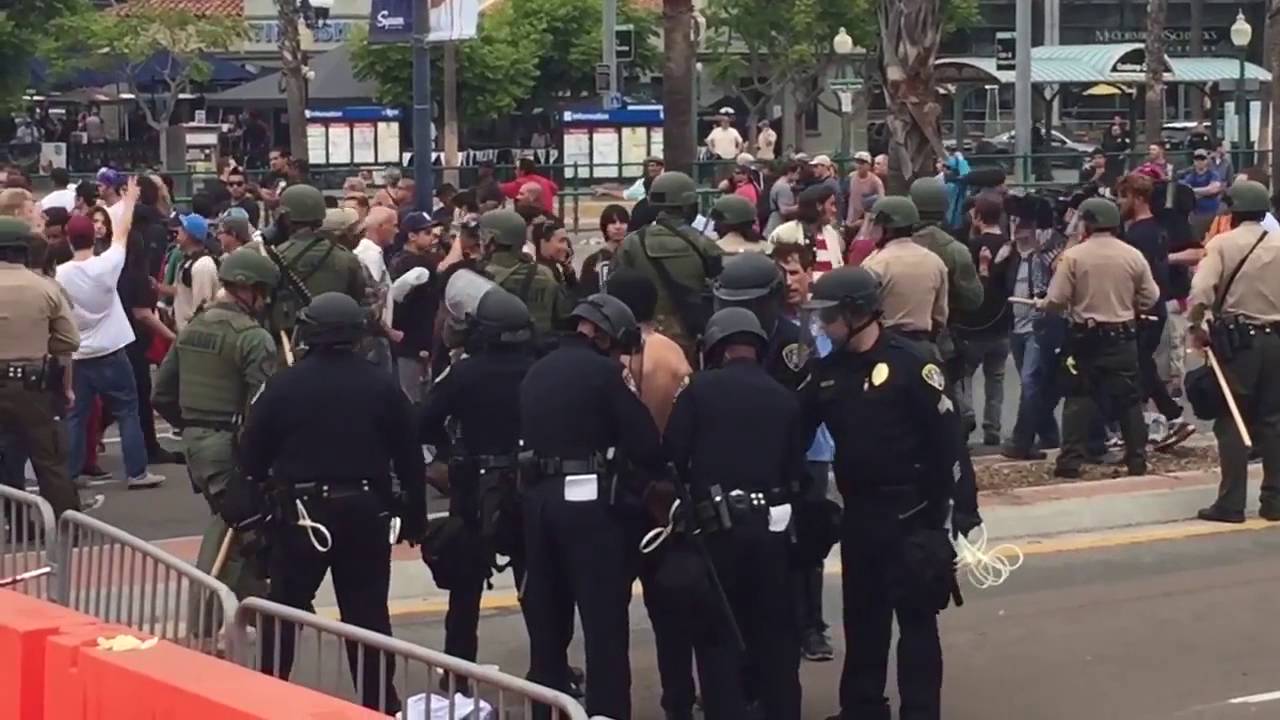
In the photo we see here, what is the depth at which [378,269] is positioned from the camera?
42.2ft

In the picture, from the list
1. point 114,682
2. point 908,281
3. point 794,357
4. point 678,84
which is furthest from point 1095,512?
point 678,84

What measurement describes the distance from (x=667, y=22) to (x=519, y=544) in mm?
14296

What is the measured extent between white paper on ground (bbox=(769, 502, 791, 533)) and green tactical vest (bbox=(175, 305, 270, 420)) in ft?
8.04

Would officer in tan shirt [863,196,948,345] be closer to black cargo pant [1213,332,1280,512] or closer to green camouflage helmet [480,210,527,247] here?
green camouflage helmet [480,210,527,247]

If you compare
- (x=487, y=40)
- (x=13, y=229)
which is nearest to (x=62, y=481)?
(x=13, y=229)

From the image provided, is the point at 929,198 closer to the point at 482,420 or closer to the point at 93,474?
the point at 482,420

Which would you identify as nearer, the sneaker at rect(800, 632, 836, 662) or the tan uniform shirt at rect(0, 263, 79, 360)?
the sneaker at rect(800, 632, 836, 662)

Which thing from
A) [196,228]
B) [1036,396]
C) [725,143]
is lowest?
[1036,396]

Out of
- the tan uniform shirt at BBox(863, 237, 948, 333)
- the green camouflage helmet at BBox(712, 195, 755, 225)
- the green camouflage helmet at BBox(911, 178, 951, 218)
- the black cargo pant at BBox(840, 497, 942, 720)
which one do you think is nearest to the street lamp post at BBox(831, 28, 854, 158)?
the green camouflage helmet at BBox(911, 178, 951, 218)

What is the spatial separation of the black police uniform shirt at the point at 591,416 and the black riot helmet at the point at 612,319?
0.11 metres

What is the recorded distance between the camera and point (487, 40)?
44094 millimetres

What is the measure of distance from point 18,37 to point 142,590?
108 ft

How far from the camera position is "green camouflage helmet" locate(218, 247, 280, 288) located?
27.5 ft

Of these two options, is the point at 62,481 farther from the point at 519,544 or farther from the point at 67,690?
the point at 67,690
